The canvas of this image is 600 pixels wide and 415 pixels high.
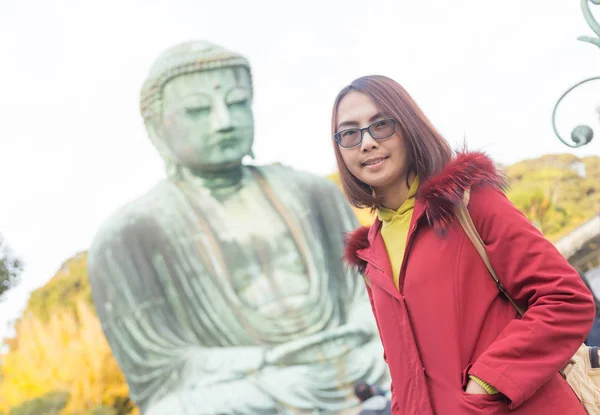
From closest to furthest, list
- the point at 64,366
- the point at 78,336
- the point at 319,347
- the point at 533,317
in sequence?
the point at 533,317, the point at 319,347, the point at 64,366, the point at 78,336

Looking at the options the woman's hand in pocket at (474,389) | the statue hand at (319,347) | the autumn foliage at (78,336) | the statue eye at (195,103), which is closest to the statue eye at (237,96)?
the statue eye at (195,103)

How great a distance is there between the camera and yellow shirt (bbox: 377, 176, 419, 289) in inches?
46.9

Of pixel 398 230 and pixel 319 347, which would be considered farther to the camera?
pixel 319 347

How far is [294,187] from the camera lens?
177 inches

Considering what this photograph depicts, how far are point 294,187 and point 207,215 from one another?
67 centimetres

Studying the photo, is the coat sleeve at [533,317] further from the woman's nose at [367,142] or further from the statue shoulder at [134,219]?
the statue shoulder at [134,219]

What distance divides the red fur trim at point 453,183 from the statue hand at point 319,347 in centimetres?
286

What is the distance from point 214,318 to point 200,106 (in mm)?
1355

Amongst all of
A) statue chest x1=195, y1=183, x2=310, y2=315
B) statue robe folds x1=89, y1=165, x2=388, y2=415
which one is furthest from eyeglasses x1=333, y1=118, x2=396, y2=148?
statue chest x1=195, y1=183, x2=310, y2=315

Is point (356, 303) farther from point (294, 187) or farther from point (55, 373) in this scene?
point (55, 373)

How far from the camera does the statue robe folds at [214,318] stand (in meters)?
3.76

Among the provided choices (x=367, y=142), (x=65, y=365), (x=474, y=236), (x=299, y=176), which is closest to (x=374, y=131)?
(x=367, y=142)

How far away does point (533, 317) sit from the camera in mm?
986

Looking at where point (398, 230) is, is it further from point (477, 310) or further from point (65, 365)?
point (65, 365)
